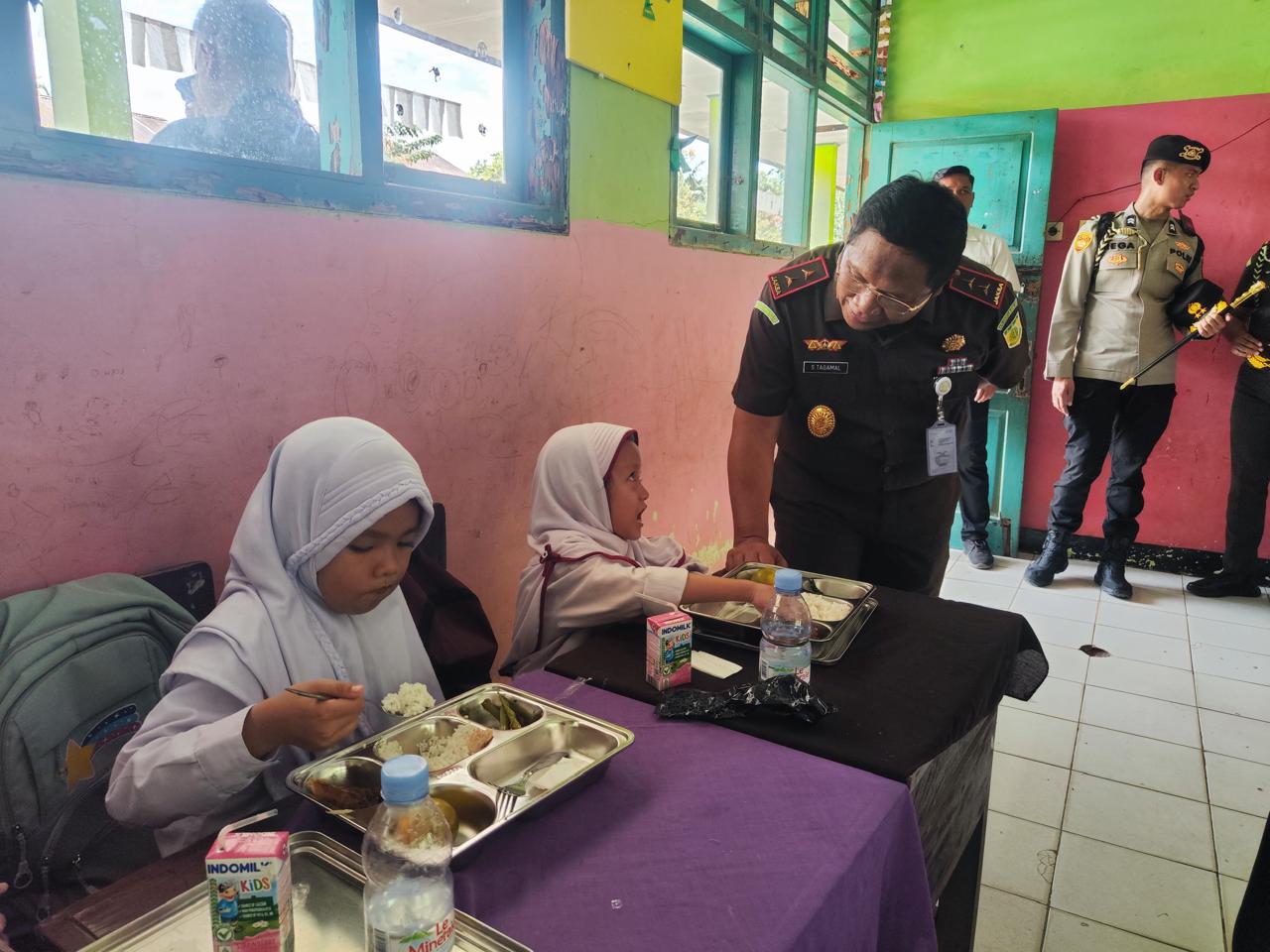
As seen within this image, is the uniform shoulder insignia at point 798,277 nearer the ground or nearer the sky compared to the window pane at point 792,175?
nearer the ground

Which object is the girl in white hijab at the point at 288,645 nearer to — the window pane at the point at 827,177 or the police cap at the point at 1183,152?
the police cap at the point at 1183,152

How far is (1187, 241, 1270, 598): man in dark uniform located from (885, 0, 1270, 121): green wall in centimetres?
96

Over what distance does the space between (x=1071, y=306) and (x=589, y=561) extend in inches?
130

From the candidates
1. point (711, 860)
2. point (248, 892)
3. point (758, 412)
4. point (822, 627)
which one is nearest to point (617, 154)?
point (758, 412)

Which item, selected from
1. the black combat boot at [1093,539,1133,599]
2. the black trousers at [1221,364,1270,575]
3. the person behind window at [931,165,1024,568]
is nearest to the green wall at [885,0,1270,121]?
the person behind window at [931,165,1024,568]

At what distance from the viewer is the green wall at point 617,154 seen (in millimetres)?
2346

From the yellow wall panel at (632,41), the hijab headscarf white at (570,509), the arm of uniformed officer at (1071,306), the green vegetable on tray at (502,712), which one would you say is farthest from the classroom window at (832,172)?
the green vegetable on tray at (502,712)

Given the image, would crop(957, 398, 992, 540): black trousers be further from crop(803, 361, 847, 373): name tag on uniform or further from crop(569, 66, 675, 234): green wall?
crop(803, 361, 847, 373): name tag on uniform

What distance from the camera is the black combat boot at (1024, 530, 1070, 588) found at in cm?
405

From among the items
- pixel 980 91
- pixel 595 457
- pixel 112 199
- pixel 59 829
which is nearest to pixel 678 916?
pixel 59 829

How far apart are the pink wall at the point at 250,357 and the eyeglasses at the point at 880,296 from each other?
2.82 feet

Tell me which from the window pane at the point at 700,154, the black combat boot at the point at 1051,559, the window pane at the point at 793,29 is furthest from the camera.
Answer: the black combat boot at the point at 1051,559

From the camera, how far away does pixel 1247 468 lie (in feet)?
12.2

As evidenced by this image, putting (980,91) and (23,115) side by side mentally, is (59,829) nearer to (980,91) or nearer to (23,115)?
(23,115)
